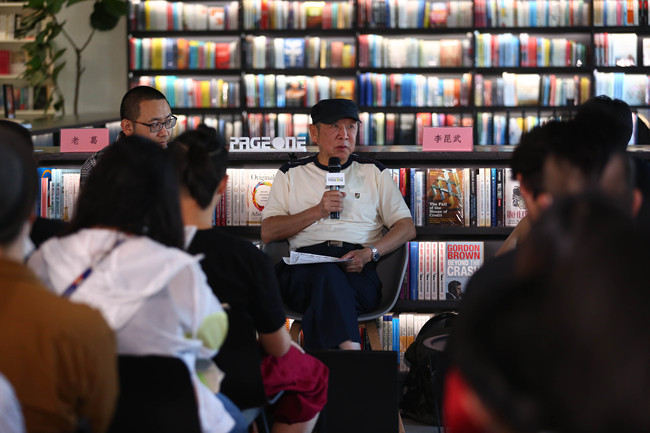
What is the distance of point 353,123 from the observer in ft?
11.7

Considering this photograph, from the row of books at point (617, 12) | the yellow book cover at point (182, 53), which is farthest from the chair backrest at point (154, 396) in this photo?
the row of books at point (617, 12)

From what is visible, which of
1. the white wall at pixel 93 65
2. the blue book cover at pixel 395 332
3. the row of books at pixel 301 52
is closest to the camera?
the blue book cover at pixel 395 332

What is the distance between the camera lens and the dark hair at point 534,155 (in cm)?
182

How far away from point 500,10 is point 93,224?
20.3 feet

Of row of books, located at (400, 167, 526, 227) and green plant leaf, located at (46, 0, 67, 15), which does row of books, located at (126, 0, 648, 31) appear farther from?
row of books, located at (400, 167, 526, 227)

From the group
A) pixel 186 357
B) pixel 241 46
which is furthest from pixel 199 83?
pixel 186 357

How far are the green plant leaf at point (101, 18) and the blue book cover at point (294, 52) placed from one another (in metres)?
1.64

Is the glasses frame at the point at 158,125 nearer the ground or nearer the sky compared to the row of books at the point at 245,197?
nearer the sky

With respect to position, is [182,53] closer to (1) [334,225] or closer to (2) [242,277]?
(1) [334,225]

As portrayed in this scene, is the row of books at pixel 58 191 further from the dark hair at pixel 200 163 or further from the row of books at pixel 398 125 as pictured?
the row of books at pixel 398 125

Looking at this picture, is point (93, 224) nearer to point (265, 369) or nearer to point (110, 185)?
point (110, 185)

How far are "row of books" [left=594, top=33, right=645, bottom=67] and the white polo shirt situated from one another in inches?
174

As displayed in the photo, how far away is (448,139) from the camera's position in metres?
3.68

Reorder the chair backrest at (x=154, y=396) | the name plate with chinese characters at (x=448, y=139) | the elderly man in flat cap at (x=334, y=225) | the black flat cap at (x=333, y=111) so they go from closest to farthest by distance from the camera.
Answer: the chair backrest at (x=154, y=396)
the elderly man in flat cap at (x=334, y=225)
the black flat cap at (x=333, y=111)
the name plate with chinese characters at (x=448, y=139)
